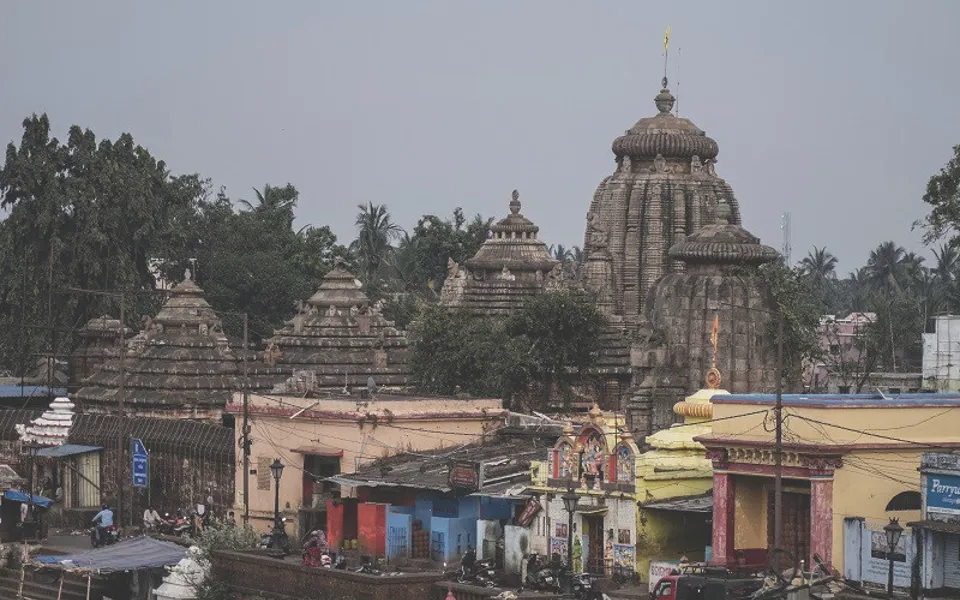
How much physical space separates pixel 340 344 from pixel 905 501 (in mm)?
29723

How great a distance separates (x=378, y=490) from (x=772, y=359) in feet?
35.2

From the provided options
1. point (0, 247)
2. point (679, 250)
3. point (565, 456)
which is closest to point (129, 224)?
point (0, 247)

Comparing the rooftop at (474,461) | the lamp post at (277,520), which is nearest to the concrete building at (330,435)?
the rooftop at (474,461)

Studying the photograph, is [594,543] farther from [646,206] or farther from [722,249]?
[646,206]

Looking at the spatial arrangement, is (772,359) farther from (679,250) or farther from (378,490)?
(378,490)

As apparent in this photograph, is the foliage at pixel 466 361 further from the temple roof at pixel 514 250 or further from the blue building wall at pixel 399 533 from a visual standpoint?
the blue building wall at pixel 399 533

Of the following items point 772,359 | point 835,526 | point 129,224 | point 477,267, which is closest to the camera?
point 835,526

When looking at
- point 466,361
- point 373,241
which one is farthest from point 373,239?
point 466,361

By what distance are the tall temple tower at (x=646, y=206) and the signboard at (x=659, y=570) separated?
3501 centimetres

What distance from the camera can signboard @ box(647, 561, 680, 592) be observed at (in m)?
45.9

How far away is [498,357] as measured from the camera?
7350 cm

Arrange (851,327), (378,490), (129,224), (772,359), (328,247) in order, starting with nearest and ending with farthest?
(378,490) < (772,359) < (129,224) < (328,247) < (851,327)

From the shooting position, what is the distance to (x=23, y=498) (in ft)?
194

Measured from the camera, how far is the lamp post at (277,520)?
5239 centimetres
